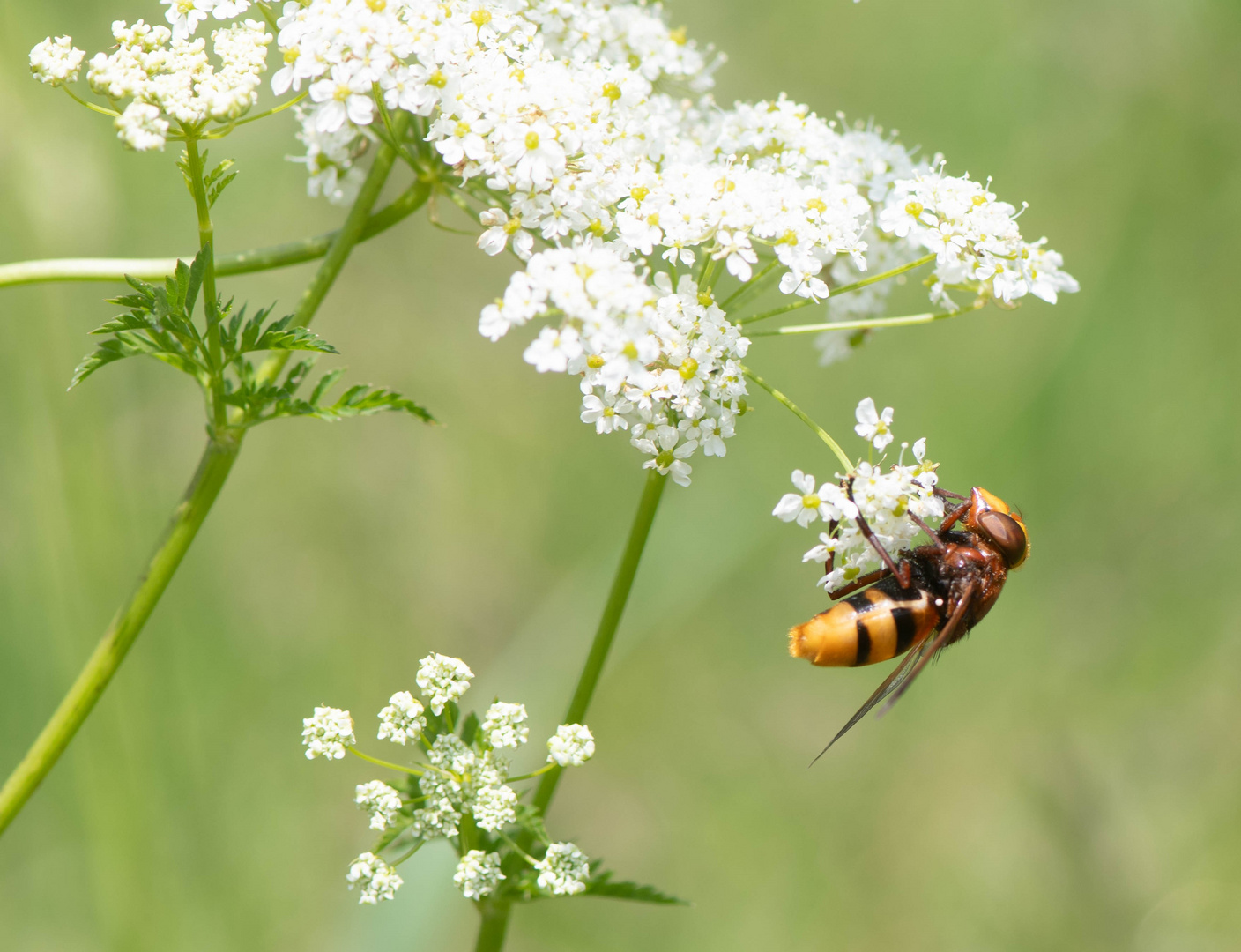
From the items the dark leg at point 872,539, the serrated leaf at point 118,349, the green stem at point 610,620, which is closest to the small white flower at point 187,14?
the serrated leaf at point 118,349

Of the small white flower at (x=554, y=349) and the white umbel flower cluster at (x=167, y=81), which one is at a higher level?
the white umbel flower cluster at (x=167, y=81)

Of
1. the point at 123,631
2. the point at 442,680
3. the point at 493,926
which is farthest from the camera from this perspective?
the point at 493,926

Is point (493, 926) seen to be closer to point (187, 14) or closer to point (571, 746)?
point (571, 746)

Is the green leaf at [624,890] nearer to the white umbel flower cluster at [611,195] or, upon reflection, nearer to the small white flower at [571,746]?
the small white flower at [571,746]

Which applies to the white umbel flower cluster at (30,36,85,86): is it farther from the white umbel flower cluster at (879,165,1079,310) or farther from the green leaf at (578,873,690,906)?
the green leaf at (578,873,690,906)

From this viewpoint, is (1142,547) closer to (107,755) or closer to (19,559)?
(107,755)

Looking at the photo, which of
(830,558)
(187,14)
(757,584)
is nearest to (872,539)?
(830,558)
